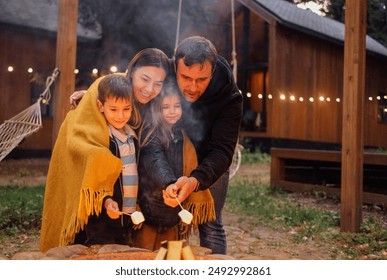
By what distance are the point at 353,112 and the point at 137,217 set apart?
5.45ft

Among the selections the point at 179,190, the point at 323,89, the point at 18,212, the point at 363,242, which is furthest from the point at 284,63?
the point at 179,190

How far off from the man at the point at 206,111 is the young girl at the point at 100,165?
19cm

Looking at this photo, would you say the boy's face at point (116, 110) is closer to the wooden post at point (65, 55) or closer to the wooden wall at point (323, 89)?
the wooden post at point (65, 55)

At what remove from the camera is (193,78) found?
187cm

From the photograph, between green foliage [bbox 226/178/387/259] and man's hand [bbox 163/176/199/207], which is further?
green foliage [bbox 226/178/387/259]

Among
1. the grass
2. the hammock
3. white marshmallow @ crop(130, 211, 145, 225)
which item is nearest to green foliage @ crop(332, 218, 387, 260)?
the grass

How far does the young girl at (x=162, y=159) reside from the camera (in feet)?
6.17

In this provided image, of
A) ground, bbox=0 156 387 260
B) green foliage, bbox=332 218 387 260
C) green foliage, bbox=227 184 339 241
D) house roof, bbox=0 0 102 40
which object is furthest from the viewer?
house roof, bbox=0 0 102 40

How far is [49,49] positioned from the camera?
4316mm

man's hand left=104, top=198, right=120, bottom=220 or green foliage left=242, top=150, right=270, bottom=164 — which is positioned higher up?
green foliage left=242, top=150, right=270, bottom=164

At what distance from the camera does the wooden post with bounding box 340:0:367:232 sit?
2.89 m

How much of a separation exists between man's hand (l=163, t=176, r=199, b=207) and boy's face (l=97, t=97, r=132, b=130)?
0.30 m

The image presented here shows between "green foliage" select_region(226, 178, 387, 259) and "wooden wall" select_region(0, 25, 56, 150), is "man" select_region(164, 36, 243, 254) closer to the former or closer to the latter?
"green foliage" select_region(226, 178, 387, 259)
